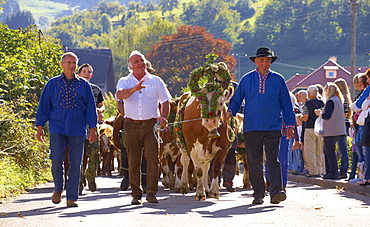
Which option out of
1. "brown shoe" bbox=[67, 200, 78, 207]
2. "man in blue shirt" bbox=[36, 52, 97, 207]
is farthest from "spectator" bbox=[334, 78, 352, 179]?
"brown shoe" bbox=[67, 200, 78, 207]

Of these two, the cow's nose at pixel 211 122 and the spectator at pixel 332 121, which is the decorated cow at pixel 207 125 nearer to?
the cow's nose at pixel 211 122

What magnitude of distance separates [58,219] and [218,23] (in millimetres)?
163796

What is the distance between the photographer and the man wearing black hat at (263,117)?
1281cm

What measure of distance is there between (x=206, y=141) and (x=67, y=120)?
2.86m

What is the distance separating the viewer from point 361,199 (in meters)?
14.6

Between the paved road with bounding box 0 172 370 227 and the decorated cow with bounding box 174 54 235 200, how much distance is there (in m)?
0.52

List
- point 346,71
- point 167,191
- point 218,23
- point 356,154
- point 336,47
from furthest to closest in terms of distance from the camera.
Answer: point 218,23, point 336,47, point 346,71, point 356,154, point 167,191

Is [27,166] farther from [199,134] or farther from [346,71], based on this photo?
[346,71]

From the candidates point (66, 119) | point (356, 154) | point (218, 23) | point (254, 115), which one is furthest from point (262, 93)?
point (218, 23)

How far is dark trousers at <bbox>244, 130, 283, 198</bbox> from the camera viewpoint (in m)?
12.9

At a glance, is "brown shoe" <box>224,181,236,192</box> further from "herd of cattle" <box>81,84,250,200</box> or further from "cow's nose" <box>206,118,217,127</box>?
"cow's nose" <box>206,118,217,127</box>

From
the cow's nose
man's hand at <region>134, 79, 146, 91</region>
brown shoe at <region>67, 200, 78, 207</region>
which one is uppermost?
man's hand at <region>134, 79, 146, 91</region>

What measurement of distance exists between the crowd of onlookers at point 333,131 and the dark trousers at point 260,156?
256 cm

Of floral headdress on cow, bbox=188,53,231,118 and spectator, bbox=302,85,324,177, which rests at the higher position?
floral headdress on cow, bbox=188,53,231,118
